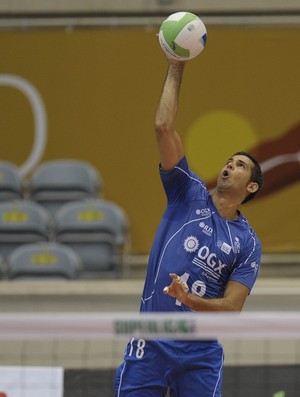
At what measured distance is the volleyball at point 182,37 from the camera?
5336 mm

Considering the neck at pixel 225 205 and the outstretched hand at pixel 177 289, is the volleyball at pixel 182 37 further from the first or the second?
the outstretched hand at pixel 177 289

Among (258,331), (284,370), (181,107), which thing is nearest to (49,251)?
(181,107)

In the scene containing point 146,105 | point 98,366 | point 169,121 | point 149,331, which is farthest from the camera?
point 146,105

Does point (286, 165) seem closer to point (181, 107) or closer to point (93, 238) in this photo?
point (181, 107)

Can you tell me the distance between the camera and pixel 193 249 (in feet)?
17.9

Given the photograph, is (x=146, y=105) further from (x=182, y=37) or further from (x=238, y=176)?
Answer: (x=182, y=37)

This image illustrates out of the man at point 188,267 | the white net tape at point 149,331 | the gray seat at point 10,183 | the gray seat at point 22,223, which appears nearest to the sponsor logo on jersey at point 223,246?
the man at point 188,267

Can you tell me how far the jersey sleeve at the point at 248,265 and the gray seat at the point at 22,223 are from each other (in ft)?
17.8

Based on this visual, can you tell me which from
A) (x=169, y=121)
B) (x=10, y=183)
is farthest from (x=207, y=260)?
(x=10, y=183)

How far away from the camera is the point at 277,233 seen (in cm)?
1119

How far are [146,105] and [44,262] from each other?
2.30 m

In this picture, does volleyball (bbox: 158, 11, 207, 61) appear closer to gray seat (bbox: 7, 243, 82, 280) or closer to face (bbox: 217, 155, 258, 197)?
face (bbox: 217, 155, 258, 197)

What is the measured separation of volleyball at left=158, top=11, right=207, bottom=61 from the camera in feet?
17.5

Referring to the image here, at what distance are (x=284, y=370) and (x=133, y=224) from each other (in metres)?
3.68
